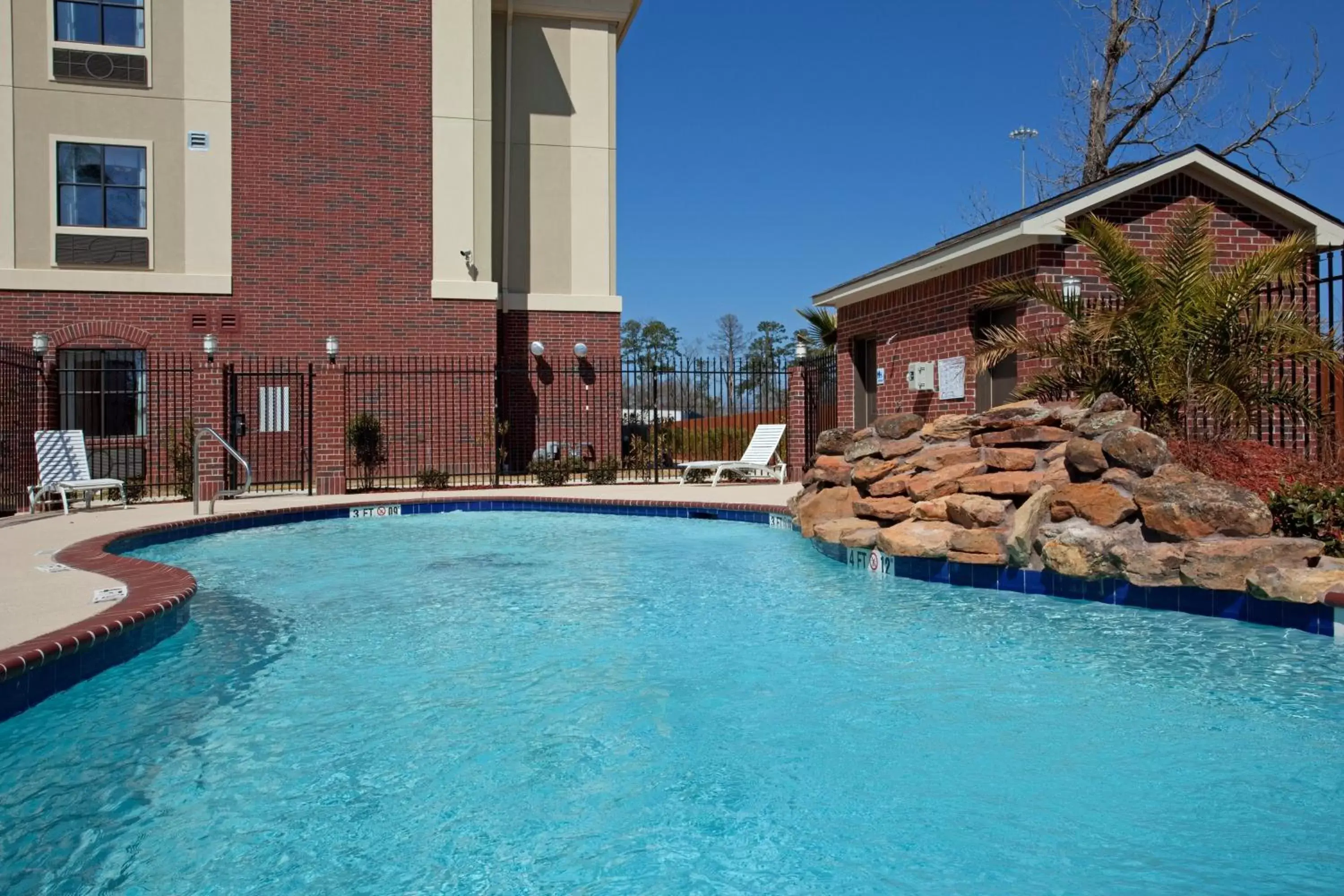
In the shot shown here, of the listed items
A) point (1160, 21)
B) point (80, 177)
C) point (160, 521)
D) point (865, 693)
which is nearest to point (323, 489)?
point (160, 521)

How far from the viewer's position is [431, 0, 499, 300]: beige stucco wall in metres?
17.8

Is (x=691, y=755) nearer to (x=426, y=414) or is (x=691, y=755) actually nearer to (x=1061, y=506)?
(x=1061, y=506)

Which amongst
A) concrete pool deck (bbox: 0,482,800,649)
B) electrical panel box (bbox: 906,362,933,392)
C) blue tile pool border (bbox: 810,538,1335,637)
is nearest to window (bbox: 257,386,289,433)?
concrete pool deck (bbox: 0,482,800,649)

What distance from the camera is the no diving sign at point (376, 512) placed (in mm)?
12867

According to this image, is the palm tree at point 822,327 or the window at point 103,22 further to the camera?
the palm tree at point 822,327

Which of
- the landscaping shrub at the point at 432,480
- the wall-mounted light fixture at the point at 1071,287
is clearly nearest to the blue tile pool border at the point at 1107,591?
the wall-mounted light fixture at the point at 1071,287

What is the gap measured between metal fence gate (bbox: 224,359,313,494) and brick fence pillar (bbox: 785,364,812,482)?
→ 7918 millimetres

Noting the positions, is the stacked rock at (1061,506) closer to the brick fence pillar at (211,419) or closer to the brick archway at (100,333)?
the brick fence pillar at (211,419)

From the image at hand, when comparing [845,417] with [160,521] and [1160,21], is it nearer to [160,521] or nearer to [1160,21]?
[160,521]

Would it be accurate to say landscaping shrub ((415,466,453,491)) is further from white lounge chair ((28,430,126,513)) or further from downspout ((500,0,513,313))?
downspout ((500,0,513,313))

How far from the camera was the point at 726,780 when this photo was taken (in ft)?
12.3

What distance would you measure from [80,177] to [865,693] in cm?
1706

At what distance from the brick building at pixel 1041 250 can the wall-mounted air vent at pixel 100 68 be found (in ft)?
42.2

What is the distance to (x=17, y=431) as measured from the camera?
12.9 m
